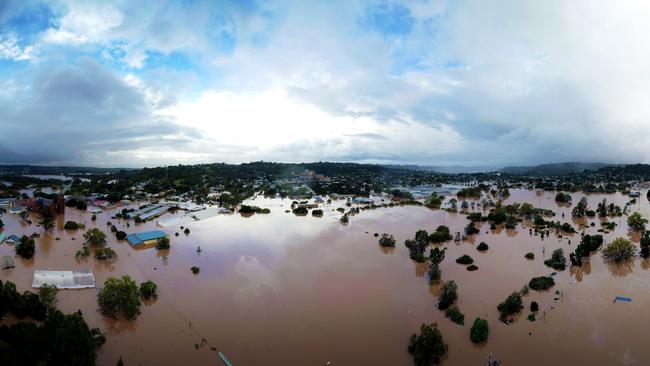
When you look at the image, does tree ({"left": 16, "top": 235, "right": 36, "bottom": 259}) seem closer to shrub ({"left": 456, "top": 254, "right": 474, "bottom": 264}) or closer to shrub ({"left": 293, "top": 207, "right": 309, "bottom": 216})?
shrub ({"left": 293, "top": 207, "right": 309, "bottom": 216})

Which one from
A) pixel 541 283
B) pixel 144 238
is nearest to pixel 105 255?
pixel 144 238

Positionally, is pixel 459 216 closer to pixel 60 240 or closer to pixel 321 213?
pixel 321 213

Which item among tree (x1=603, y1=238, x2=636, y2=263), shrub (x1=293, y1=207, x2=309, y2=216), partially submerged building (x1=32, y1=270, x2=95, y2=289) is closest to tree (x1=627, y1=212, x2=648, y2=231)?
tree (x1=603, y1=238, x2=636, y2=263)

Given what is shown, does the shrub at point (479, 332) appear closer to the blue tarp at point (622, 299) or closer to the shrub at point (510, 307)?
the shrub at point (510, 307)

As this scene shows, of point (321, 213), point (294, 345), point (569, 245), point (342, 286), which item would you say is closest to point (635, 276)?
point (569, 245)

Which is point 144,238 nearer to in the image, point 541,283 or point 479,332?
point 479,332
